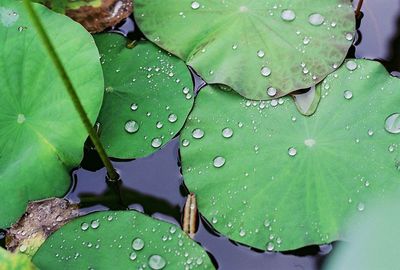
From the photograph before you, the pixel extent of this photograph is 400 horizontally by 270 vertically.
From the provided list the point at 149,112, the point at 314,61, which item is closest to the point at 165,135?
the point at 149,112

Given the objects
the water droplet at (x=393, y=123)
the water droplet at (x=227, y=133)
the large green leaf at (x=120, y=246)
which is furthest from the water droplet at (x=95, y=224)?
the water droplet at (x=393, y=123)

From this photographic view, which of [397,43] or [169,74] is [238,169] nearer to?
[169,74]

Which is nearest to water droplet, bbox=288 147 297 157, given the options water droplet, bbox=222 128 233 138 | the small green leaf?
water droplet, bbox=222 128 233 138

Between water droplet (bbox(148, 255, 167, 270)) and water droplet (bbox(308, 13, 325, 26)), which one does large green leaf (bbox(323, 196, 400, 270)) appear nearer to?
water droplet (bbox(148, 255, 167, 270))

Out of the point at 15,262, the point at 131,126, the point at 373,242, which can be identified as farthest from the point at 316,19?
the point at 15,262

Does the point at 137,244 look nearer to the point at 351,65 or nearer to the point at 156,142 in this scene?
the point at 156,142
